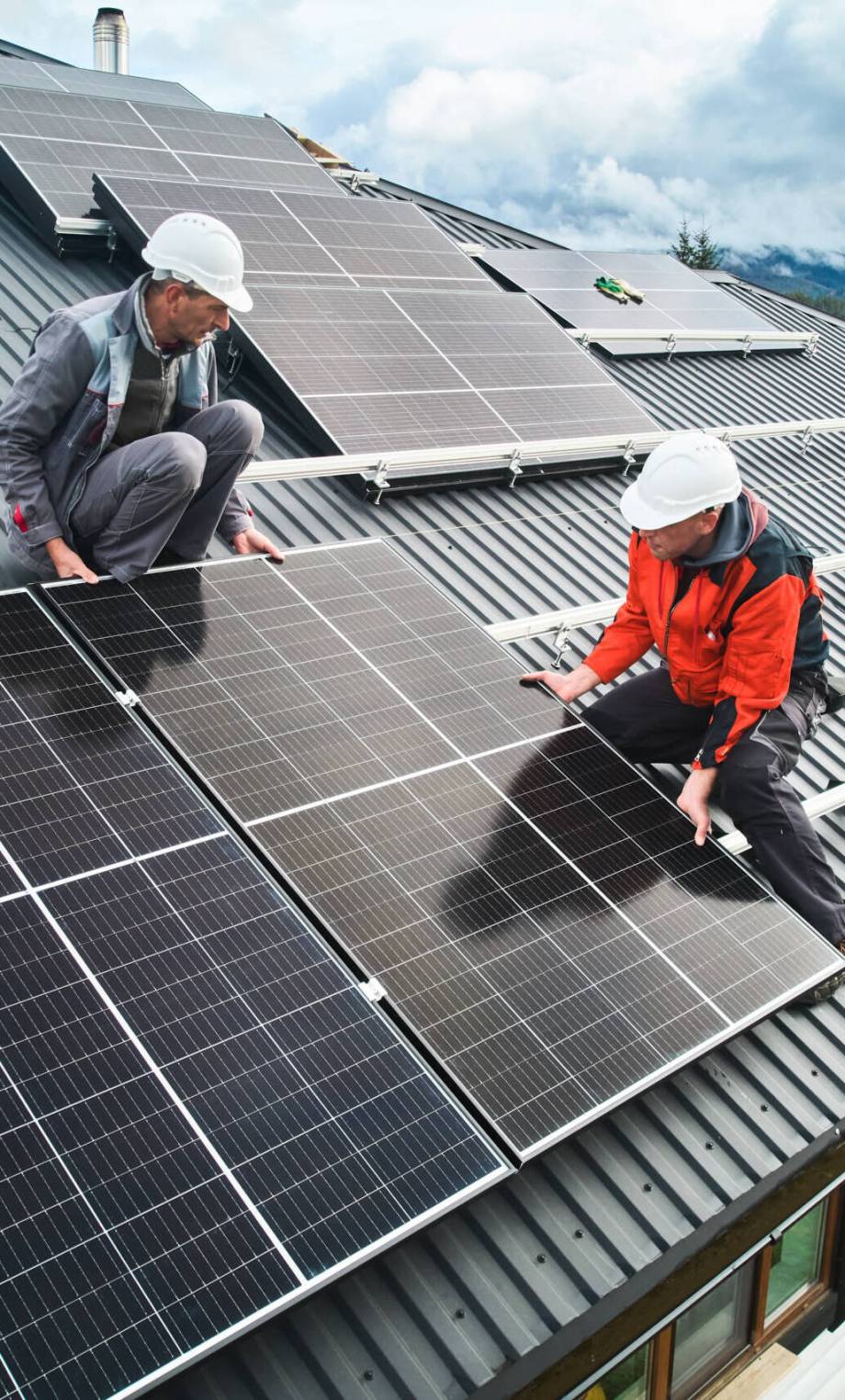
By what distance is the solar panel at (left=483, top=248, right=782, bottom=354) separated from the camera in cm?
1599

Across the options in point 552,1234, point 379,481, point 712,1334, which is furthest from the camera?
point 379,481

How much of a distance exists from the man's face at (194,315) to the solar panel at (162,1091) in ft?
7.28

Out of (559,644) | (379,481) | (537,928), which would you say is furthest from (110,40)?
(537,928)

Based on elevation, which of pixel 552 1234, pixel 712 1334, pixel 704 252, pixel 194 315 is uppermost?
pixel 194 315

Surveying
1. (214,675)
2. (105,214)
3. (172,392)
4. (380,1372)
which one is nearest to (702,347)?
(105,214)

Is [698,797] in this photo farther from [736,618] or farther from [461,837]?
[461,837]

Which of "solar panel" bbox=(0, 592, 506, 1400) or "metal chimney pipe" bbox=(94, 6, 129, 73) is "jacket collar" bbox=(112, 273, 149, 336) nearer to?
"solar panel" bbox=(0, 592, 506, 1400)

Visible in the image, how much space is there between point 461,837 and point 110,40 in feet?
76.4

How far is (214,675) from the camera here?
6395mm

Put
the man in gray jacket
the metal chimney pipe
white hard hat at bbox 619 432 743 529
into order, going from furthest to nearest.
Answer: the metal chimney pipe → white hard hat at bbox 619 432 743 529 → the man in gray jacket

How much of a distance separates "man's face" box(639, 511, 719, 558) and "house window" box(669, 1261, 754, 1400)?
387 centimetres

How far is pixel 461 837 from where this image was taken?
6082mm

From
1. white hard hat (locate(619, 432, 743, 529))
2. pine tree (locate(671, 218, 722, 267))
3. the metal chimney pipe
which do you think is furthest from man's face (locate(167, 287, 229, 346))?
pine tree (locate(671, 218, 722, 267))

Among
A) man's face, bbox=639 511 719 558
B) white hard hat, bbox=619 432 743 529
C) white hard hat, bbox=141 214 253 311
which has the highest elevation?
white hard hat, bbox=141 214 253 311
